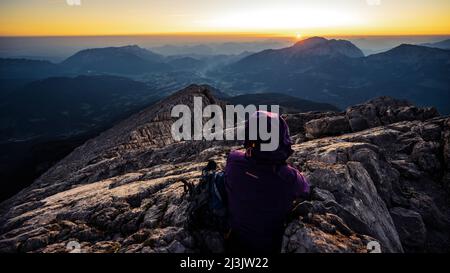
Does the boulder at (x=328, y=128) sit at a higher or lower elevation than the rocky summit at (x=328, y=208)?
higher

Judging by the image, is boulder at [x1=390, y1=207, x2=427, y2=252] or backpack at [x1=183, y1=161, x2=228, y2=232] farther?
boulder at [x1=390, y1=207, x2=427, y2=252]

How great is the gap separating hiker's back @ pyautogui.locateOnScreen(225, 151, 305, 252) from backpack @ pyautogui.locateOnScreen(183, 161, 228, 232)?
1100mm

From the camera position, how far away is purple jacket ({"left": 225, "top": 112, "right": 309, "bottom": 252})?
917 cm

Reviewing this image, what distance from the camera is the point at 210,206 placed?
453 inches

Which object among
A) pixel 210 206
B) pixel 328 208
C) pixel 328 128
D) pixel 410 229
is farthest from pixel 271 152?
pixel 328 128

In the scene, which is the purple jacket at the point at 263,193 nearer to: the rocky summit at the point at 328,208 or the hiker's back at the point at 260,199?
the hiker's back at the point at 260,199

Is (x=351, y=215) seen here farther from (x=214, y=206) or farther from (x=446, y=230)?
(x=446, y=230)

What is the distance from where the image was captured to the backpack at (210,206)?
11.0m

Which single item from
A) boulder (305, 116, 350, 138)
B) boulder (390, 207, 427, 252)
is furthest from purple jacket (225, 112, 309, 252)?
boulder (305, 116, 350, 138)

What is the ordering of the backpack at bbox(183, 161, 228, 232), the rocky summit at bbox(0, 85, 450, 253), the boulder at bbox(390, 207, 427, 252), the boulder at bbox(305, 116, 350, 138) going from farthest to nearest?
the boulder at bbox(305, 116, 350, 138)
the boulder at bbox(390, 207, 427, 252)
the rocky summit at bbox(0, 85, 450, 253)
the backpack at bbox(183, 161, 228, 232)

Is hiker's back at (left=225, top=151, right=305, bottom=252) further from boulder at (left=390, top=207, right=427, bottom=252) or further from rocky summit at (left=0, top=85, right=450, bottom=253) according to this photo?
boulder at (left=390, top=207, right=427, bottom=252)

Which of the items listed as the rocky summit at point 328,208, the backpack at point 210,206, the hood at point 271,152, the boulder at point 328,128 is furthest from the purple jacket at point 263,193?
the boulder at point 328,128

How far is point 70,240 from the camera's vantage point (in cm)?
1496

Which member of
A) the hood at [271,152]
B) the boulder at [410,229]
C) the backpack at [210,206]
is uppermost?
the hood at [271,152]
